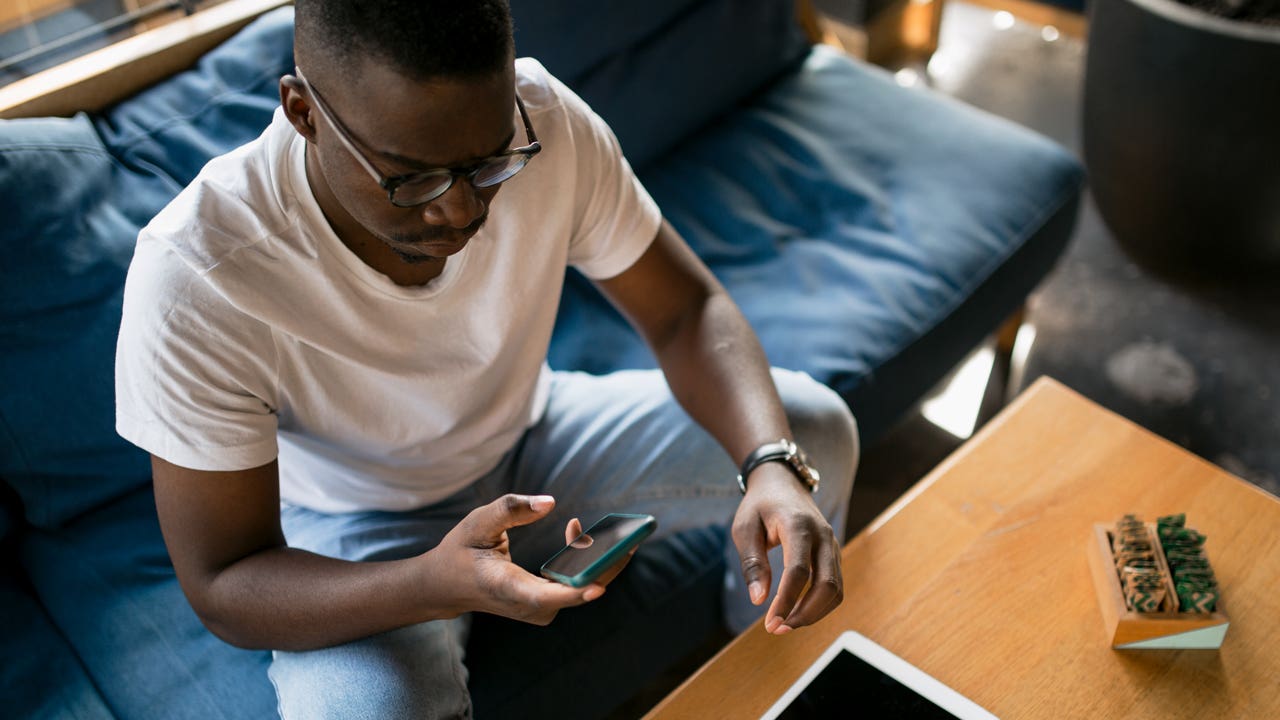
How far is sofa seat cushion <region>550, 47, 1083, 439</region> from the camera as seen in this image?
163 centimetres

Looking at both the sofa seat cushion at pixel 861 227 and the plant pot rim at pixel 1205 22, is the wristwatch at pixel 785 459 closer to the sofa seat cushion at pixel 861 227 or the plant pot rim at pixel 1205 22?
the sofa seat cushion at pixel 861 227

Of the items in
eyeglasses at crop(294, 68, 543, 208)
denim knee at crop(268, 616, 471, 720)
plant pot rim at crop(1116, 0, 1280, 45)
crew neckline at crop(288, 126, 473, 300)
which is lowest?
denim knee at crop(268, 616, 471, 720)

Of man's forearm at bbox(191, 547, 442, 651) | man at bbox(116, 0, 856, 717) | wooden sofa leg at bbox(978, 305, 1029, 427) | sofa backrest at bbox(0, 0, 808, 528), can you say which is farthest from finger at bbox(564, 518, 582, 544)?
wooden sofa leg at bbox(978, 305, 1029, 427)

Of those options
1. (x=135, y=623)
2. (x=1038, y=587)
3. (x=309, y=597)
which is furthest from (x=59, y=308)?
(x=1038, y=587)

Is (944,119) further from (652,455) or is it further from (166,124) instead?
(166,124)

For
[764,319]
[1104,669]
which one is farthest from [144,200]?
[1104,669]

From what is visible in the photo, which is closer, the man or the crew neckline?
the man

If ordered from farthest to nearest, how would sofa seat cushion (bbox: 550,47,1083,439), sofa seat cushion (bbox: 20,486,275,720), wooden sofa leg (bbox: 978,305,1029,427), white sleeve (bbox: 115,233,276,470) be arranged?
1. wooden sofa leg (bbox: 978,305,1029,427)
2. sofa seat cushion (bbox: 550,47,1083,439)
3. sofa seat cushion (bbox: 20,486,275,720)
4. white sleeve (bbox: 115,233,276,470)

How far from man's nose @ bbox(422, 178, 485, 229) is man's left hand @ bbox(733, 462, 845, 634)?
0.42 metres

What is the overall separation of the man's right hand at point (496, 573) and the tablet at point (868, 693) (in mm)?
279

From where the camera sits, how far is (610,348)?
1650 mm

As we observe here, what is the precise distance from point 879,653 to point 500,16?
731 mm

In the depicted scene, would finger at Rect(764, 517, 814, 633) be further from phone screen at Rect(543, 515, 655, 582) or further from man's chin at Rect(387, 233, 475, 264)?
man's chin at Rect(387, 233, 475, 264)

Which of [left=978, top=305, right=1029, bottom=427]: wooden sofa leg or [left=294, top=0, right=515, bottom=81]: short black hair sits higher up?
[left=294, top=0, right=515, bottom=81]: short black hair
